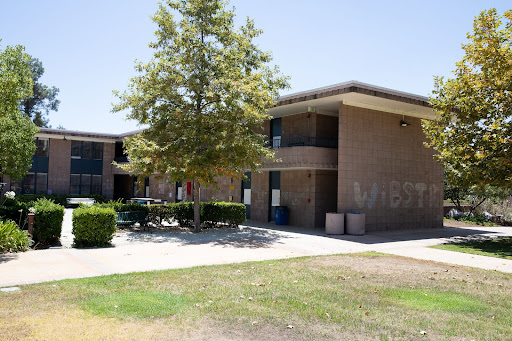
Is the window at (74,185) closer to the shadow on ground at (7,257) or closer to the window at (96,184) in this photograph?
the window at (96,184)

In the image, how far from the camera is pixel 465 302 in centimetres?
775

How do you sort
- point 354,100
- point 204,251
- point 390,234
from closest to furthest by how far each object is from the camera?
point 204,251 < point 390,234 < point 354,100

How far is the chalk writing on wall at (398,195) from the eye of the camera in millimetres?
19859

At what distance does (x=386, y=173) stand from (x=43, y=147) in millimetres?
27246

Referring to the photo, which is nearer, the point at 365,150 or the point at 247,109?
the point at 247,109

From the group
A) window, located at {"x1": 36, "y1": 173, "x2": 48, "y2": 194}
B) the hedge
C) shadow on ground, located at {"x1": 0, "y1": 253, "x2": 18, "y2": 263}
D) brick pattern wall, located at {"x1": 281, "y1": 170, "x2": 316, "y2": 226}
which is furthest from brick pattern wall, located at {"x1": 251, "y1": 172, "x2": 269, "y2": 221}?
window, located at {"x1": 36, "y1": 173, "x2": 48, "y2": 194}

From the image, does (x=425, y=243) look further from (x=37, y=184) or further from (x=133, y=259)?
(x=37, y=184)

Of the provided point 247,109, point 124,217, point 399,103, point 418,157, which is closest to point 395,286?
point 247,109

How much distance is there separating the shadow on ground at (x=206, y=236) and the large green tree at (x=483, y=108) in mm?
7628

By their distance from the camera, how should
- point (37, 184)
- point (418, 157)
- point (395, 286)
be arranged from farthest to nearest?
point (37, 184)
point (418, 157)
point (395, 286)

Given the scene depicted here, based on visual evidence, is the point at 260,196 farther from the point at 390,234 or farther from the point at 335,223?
the point at 390,234

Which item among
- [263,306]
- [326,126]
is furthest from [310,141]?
[263,306]

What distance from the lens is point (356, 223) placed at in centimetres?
1853

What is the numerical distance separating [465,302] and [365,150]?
12830 mm
